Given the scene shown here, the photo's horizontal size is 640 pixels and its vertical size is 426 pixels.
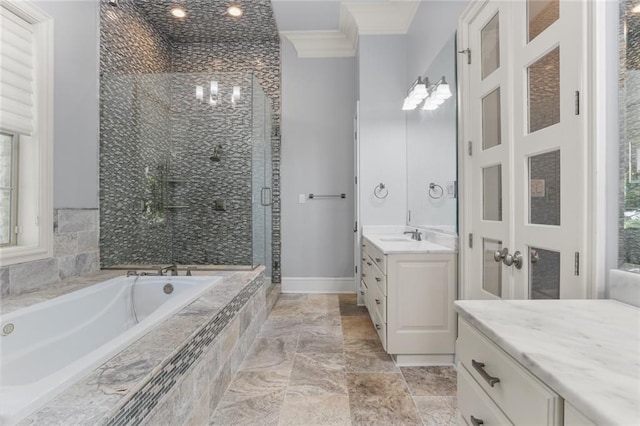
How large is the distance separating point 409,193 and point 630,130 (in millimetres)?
2247

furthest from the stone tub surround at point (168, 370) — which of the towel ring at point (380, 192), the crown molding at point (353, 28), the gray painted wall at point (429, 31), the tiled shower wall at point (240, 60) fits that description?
the crown molding at point (353, 28)

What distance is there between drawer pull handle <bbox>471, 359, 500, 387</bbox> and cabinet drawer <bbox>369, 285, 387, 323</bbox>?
1.29 m

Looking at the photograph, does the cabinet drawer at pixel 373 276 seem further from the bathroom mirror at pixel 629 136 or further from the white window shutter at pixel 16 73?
the white window shutter at pixel 16 73

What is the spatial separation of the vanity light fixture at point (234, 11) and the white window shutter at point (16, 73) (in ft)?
5.75

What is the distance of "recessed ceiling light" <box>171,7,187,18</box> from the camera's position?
3.15 metres

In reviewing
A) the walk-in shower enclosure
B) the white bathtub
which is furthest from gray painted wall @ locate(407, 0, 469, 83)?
the white bathtub

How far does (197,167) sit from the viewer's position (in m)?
3.28

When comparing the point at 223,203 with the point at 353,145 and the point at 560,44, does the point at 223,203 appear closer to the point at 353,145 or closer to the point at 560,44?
the point at 353,145

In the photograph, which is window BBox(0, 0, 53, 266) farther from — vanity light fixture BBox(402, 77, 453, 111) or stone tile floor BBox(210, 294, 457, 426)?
vanity light fixture BBox(402, 77, 453, 111)

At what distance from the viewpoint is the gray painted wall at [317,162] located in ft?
12.4

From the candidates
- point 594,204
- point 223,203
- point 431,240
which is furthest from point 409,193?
point 594,204

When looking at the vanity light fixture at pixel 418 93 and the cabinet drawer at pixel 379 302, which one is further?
the vanity light fixture at pixel 418 93

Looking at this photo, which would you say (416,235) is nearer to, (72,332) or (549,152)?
(549,152)

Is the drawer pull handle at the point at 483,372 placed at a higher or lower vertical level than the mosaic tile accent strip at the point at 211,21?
lower
